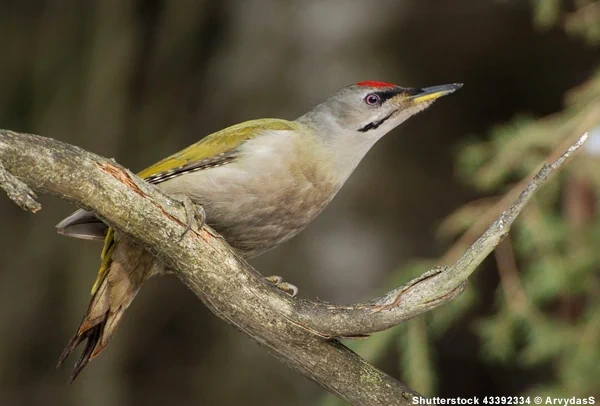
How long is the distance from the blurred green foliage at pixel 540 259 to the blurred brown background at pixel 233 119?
103 centimetres

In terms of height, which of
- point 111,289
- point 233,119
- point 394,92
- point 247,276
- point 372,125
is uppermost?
point 394,92

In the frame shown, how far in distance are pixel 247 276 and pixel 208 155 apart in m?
0.74

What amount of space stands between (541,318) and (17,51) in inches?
158

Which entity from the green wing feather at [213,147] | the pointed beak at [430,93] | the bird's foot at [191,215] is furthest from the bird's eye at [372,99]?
the bird's foot at [191,215]

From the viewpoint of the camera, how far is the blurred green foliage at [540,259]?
3.70 metres

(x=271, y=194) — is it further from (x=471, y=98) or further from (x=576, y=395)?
(x=471, y=98)

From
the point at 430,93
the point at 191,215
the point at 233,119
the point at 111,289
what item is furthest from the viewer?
the point at 233,119

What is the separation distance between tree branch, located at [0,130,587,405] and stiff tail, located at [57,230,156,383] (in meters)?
0.49

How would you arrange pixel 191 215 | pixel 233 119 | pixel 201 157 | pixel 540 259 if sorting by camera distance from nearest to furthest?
pixel 191 215 < pixel 201 157 < pixel 540 259 < pixel 233 119

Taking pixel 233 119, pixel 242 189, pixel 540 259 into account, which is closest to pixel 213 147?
pixel 242 189

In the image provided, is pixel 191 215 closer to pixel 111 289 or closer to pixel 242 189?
pixel 242 189

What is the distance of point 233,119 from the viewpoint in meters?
5.25

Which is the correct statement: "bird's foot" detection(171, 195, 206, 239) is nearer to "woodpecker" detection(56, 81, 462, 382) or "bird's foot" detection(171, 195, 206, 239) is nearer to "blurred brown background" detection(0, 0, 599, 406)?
"woodpecker" detection(56, 81, 462, 382)

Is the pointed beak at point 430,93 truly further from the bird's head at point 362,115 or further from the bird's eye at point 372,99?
the bird's eye at point 372,99
